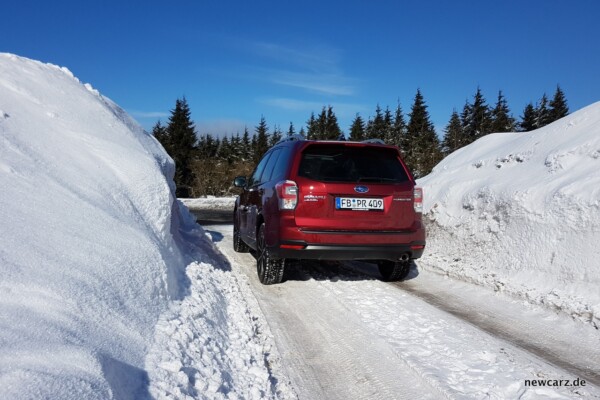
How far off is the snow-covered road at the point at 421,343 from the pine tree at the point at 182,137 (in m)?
42.3

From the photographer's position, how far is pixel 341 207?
4766 millimetres

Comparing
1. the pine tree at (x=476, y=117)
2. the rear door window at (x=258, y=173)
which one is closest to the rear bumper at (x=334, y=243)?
the rear door window at (x=258, y=173)

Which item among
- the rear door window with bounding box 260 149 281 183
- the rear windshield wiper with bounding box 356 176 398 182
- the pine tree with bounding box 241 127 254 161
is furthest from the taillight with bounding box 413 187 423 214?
the pine tree with bounding box 241 127 254 161

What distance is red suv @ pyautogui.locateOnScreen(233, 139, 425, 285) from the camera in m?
4.75

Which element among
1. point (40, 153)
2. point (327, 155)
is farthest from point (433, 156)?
point (40, 153)

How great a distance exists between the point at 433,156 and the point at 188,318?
2848cm

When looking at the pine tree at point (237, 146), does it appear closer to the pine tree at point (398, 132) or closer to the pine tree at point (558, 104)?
the pine tree at point (398, 132)

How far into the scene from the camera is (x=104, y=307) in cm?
251

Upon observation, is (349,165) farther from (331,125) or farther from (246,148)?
(246,148)

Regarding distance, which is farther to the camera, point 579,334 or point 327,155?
point 327,155

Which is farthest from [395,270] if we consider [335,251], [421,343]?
[421,343]

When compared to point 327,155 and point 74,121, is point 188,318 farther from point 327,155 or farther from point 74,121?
point 74,121

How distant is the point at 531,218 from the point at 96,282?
17.5 ft

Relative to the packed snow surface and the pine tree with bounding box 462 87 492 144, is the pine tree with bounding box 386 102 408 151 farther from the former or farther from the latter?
the packed snow surface
